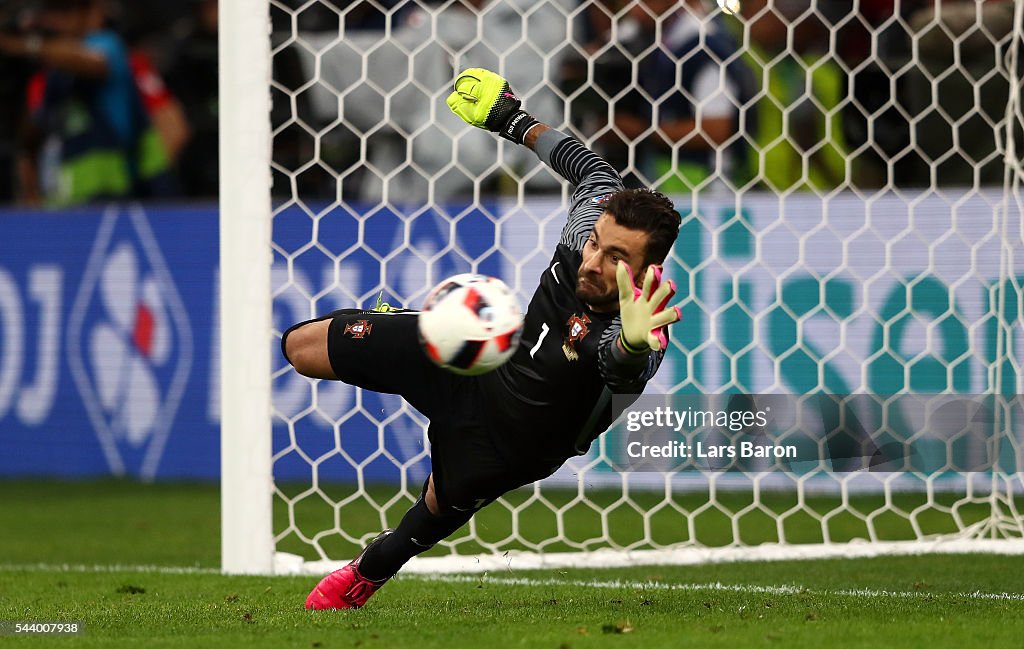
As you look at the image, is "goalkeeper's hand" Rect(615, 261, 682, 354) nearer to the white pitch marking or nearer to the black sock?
the black sock

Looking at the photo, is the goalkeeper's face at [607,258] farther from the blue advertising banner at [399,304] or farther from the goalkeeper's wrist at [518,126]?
the blue advertising banner at [399,304]

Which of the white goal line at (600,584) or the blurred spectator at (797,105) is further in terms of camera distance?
the blurred spectator at (797,105)

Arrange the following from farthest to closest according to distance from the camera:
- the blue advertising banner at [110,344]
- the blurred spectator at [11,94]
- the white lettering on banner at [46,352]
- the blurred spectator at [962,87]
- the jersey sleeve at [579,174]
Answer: the blurred spectator at [11,94] < the white lettering on banner at [46,352] < the blue advertising banner at [110,344] < the blurred spectator at [962,87] < the jersey sleeve at [579,174]

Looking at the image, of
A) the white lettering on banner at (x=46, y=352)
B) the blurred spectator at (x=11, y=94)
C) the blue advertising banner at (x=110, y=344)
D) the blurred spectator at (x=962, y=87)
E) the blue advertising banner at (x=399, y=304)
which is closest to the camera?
the blurred spectator at (x=962, y=87)

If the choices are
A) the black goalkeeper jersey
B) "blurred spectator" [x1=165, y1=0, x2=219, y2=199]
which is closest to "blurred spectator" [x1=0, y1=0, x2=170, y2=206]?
"blurred spectator" [x1=165, y1=0, x2=219, y2=199]

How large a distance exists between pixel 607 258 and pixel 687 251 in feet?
11.9

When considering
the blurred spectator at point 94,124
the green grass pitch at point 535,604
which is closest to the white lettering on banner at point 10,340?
the blurred spectator at point 94,124

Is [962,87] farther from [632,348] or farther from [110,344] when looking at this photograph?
[110,344]

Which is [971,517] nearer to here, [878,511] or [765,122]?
[878,511]

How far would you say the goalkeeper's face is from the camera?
4438mm

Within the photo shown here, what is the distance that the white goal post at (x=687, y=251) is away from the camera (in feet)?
20.7

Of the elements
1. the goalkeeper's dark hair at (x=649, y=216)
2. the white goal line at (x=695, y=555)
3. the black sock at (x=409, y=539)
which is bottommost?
the white goal line at (x=695, y=555)

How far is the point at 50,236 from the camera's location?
1009 cm

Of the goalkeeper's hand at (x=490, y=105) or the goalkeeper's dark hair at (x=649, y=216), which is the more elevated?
the goalkeeper's hand at (x=490, y=105)
